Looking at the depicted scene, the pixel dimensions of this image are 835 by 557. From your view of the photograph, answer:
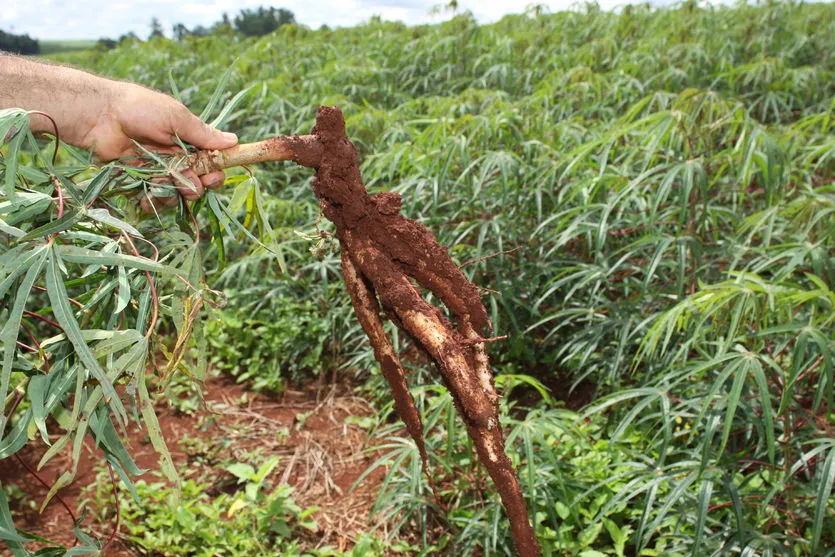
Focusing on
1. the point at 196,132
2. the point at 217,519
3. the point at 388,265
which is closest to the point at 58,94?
the point at 196,132

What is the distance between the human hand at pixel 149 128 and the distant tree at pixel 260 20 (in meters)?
8.35

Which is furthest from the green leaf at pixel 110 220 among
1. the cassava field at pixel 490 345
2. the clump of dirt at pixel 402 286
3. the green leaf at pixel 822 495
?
the green leaf at pixel 822 495

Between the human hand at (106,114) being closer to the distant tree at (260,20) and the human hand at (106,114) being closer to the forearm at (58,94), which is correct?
the forearm at (58,94)

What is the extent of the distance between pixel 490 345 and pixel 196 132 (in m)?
1.41

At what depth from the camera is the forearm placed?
1173 mm

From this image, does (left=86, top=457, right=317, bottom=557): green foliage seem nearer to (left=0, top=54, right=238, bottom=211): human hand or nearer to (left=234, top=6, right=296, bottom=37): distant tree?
(left=0, top=54, right=238, bottom=211): human hand

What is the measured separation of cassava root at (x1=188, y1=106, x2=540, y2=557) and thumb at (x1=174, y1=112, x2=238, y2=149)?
18 mm

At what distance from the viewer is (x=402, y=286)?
1.22 meters

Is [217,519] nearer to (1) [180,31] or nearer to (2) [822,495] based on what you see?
(2) [822,495]

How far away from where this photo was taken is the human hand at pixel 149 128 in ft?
4.05

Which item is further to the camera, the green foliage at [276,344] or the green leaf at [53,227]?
the green foliage at [276,344]

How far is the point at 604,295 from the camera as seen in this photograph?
2.35m

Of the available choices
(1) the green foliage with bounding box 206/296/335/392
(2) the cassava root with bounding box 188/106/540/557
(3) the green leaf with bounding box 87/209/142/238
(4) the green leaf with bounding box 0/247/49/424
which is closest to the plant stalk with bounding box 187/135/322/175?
(2) the cassava root with bounding box 188/106/540/557

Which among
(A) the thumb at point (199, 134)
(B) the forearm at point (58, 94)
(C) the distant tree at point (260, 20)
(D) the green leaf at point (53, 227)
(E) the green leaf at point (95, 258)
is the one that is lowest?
(E) the green leaf at point (95, 258)
